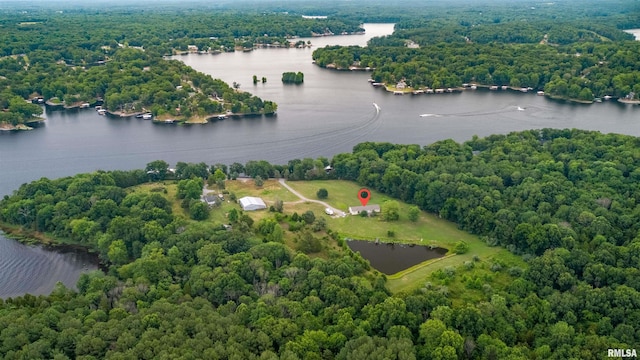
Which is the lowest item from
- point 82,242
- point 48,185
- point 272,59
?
point 82,242

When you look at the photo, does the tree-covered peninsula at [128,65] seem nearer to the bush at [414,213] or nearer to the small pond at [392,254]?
the bush at [414,213]

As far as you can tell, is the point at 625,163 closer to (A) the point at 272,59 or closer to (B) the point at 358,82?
(B) the point at 358,82

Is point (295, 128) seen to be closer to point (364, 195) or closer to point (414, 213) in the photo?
point (364, 195)

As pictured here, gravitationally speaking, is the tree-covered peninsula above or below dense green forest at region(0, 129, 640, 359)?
above

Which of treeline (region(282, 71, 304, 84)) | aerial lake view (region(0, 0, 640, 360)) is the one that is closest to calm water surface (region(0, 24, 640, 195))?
aerial lake view (region(0, 0, 640, 360))

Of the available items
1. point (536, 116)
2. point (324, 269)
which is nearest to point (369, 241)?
point (324, 269)

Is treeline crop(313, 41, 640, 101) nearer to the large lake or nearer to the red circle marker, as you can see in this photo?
the large lake
